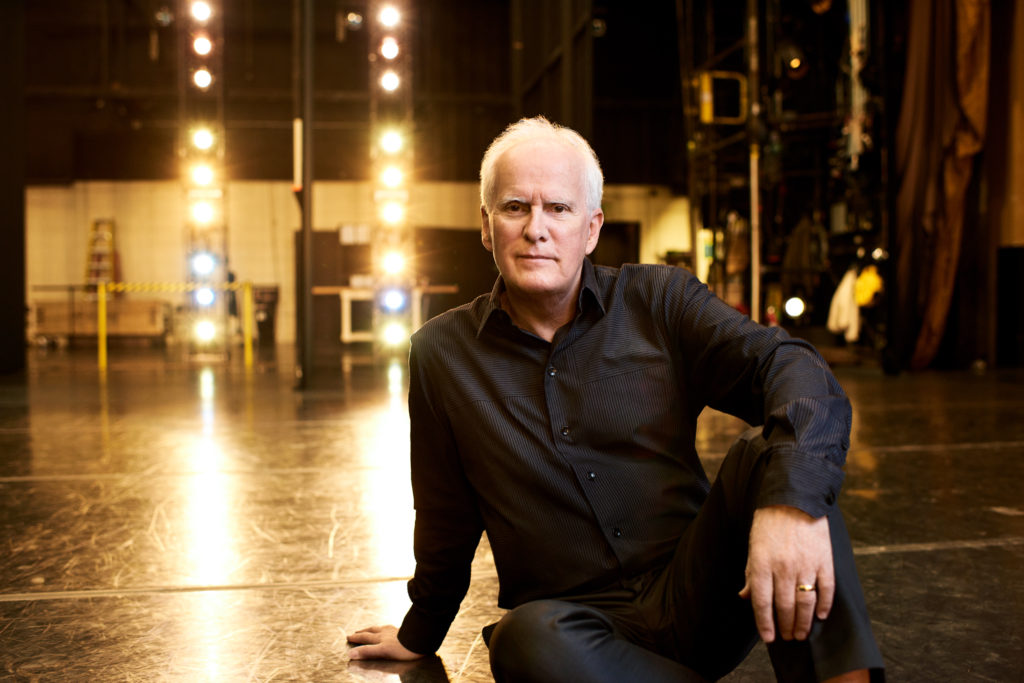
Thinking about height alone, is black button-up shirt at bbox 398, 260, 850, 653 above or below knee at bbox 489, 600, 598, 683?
above

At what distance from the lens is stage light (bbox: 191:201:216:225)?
36.4ft

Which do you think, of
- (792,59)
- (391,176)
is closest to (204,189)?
(391,176)

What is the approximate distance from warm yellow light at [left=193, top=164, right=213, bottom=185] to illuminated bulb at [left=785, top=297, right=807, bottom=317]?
7003mm

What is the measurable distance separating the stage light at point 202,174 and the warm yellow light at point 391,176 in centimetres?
212

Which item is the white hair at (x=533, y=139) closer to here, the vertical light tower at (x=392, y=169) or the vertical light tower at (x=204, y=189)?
the vertical light tower at (x=392, y=169)

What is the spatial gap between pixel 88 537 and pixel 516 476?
71.1 inches

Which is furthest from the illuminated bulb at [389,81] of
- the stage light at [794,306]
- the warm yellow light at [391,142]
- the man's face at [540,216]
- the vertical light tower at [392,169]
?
the man's face at [540,216]

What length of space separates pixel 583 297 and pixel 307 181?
5936 mm

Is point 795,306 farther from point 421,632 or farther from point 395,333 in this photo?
point 421,632

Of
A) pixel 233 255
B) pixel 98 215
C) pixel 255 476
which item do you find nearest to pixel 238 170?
pixel 233 255

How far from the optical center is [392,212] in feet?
37.7

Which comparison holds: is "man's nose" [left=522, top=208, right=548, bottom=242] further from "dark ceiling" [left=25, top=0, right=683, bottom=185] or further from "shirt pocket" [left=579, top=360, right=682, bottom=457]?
"dark ceiling" [left=25, top=0, right=683, bottom=185]

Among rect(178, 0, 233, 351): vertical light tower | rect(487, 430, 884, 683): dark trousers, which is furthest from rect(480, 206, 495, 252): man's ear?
rect(178, 0, 233, 351): vertical light tower

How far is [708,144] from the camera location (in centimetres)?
919
